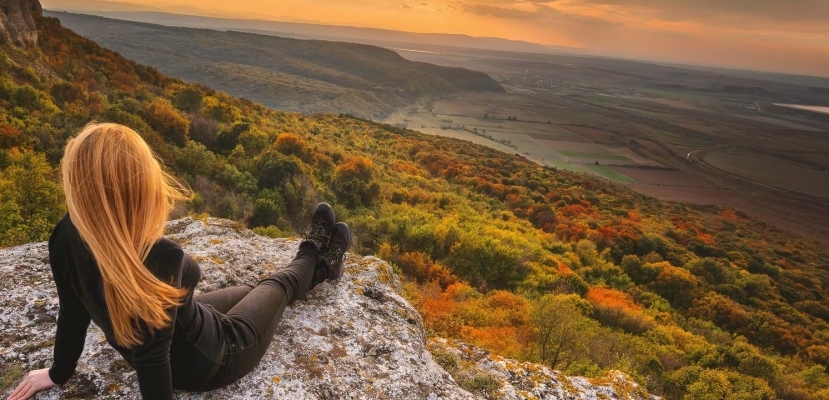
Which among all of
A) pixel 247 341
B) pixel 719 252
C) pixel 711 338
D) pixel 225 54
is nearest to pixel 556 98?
pixel 225 54

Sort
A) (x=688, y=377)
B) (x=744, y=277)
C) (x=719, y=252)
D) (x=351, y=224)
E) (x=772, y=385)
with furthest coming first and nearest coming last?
(x=719, y=252) < (x=744, y=277) < (x=351, y=224) < (x=772, y=385) < (x=688, y=377)

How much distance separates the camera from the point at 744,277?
17844mm

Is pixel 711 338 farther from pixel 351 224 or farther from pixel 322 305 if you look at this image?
pixel 322 305

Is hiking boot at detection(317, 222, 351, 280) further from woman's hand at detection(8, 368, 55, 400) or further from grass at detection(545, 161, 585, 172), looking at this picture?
grass at detection(545, 161, 585, 172)

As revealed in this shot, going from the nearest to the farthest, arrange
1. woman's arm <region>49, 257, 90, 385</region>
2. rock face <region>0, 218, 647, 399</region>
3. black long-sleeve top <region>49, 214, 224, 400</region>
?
black long-sleeve top <region>49, 214, 224, 400</region> < woman's arm <region>49, 257, 90, 385</region> < rock face <region>0, 218, 647, 399</region>

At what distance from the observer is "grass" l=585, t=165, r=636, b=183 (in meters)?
62.6

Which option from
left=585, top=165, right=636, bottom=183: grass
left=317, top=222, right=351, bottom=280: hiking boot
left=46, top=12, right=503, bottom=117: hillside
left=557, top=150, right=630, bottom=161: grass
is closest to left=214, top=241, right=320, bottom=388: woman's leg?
left=317, top=222, right=351, bottom=280: hiking boot

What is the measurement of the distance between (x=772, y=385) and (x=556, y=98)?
17496 cm

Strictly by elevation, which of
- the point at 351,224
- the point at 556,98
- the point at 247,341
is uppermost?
the point at 556,98

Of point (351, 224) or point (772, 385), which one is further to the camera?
point (351, 224)

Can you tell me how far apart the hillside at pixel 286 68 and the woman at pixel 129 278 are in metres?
89.2

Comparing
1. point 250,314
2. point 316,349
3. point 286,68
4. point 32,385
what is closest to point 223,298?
point 250,314

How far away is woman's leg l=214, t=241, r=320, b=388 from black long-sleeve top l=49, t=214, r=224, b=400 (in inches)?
5.3

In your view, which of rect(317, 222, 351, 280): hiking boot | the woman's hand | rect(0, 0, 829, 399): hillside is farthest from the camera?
rect(0, 0, 829, 399): hillside
